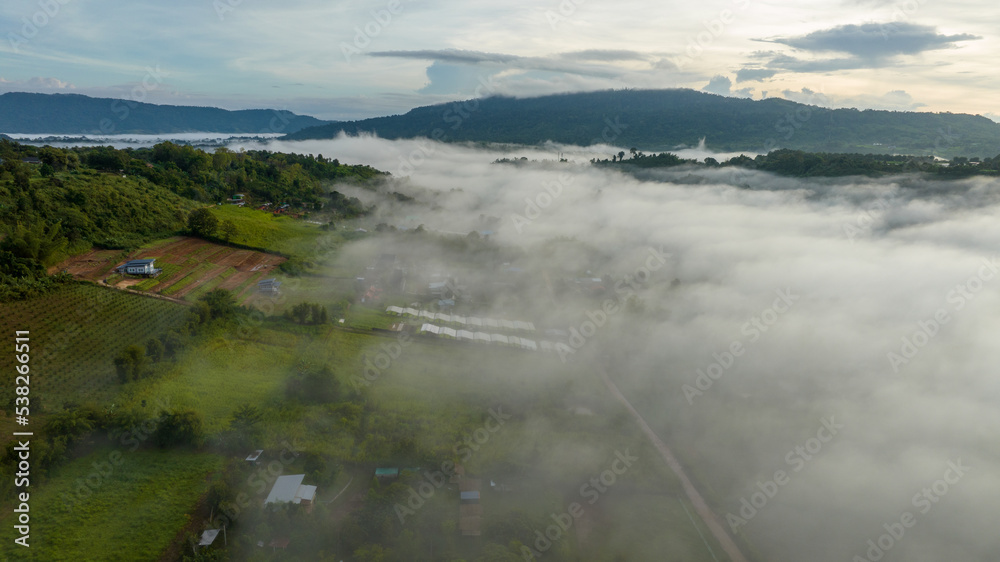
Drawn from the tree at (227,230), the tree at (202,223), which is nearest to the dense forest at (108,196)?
the tree at (202,223)

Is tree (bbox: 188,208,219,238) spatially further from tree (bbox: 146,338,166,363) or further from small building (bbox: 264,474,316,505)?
small building (bbox: 264,474,316,505)

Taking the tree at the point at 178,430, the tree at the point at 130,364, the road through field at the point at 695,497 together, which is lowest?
the road through field at the point at 695,497

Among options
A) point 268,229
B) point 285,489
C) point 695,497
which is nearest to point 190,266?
point 268,229

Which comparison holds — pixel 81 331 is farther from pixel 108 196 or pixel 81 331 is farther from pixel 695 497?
pixel 695 497

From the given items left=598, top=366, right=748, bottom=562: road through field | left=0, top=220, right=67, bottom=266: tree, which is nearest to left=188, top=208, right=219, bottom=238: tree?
left=0, top=220, right=67, bottom=266: tree

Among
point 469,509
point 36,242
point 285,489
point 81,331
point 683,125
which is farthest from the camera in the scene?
point 683,125

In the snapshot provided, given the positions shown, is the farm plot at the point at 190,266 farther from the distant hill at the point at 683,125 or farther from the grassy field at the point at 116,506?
the distant hill at the point at 683,125
